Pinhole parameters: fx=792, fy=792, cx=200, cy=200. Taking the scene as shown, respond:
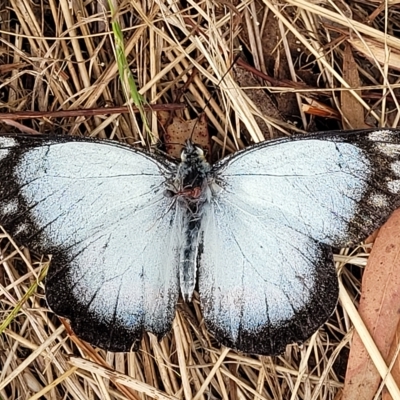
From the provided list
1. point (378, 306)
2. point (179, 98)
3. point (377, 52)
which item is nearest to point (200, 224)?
point (179, 98)

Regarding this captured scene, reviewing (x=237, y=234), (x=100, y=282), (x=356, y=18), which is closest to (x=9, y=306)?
(x=100, y=282)

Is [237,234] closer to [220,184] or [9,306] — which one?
[220,184]

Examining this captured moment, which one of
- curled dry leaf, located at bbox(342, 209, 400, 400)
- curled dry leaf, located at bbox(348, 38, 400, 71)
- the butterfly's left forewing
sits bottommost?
curled dry leaf, located at bbox(342, 209, 400, 400)

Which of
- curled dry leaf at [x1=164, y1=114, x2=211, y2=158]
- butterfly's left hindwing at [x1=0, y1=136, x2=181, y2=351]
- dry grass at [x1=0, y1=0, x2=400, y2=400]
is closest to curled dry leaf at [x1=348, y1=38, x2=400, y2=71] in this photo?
dry grass at [x1=0, y1=0, x2=400, y2=400]

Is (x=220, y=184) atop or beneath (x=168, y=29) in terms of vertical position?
beneath

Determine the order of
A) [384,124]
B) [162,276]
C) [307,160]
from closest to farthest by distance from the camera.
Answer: [307,160]
[162,276]
[384,124]

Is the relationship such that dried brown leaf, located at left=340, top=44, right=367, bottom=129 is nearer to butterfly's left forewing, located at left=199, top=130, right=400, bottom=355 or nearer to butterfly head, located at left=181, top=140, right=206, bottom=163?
butterfly's left forewing, located at left=199, top=130, right=400, bottom=355

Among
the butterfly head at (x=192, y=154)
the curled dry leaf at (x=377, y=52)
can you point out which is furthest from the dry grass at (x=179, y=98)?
the butterfly head at (x=192, y=154)

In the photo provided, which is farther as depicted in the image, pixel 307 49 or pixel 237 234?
pixel 307 49
